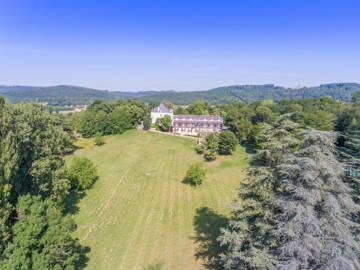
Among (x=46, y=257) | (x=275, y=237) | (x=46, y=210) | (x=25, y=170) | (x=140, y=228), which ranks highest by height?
(x=25, y=170)

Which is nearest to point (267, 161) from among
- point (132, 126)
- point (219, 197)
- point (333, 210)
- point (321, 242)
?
point (333, 210)

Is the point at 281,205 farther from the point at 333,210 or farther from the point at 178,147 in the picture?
the point at 178,147

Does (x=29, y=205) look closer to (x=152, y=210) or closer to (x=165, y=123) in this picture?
(x=152, y=210)

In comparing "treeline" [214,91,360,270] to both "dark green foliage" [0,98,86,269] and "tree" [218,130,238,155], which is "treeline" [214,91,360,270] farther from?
"tree" [218,130,238,155]

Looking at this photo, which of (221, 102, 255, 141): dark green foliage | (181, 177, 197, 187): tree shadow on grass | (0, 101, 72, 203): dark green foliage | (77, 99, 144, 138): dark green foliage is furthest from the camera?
(77, 99, 144, 138): dark green foliage

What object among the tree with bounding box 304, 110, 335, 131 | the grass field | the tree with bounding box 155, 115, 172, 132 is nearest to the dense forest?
the grass field
